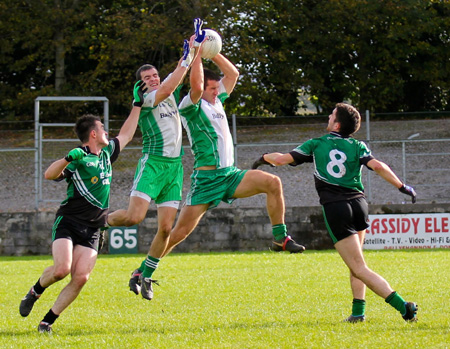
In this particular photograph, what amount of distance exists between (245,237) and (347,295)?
7433 millimetres

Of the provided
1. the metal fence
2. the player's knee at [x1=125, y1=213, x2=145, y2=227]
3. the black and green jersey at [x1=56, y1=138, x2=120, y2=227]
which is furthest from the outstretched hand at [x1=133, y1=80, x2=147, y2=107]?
the metal fence

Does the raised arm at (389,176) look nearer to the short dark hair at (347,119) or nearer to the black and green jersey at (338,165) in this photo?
the black and green jersey at (338,165)

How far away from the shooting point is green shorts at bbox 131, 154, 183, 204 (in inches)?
328

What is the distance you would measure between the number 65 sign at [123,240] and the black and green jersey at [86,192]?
9.06 meters

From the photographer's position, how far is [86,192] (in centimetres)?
677

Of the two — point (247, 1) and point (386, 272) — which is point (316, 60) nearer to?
point (247, 1)

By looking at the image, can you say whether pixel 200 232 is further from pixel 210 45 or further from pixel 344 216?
pixel 344 216

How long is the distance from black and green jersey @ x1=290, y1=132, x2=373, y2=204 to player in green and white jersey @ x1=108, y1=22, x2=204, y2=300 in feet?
7.18

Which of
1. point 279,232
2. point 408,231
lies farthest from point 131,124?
point 408,231

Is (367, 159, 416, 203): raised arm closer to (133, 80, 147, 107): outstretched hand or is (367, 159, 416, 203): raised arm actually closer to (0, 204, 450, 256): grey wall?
(133, 80, 147, 107): outstretched hand

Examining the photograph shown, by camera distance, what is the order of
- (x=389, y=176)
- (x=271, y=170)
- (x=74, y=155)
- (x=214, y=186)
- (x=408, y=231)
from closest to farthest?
(x=74, y=155) < (x=389, y=176) < (x=214, y=186) < (x=408, y=231) < (x=271, y=170)

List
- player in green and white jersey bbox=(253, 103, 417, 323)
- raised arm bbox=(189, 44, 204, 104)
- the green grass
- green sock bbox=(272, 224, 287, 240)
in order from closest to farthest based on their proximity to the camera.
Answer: the green grass → player in green and white jersey bbox=(253, 103, 417, 323) → green sock bbox=(272, 224, 287, 240) → raised arm bbox=(189, 44, 204, 104)

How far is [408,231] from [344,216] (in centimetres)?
935

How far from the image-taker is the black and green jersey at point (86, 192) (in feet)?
22.1
